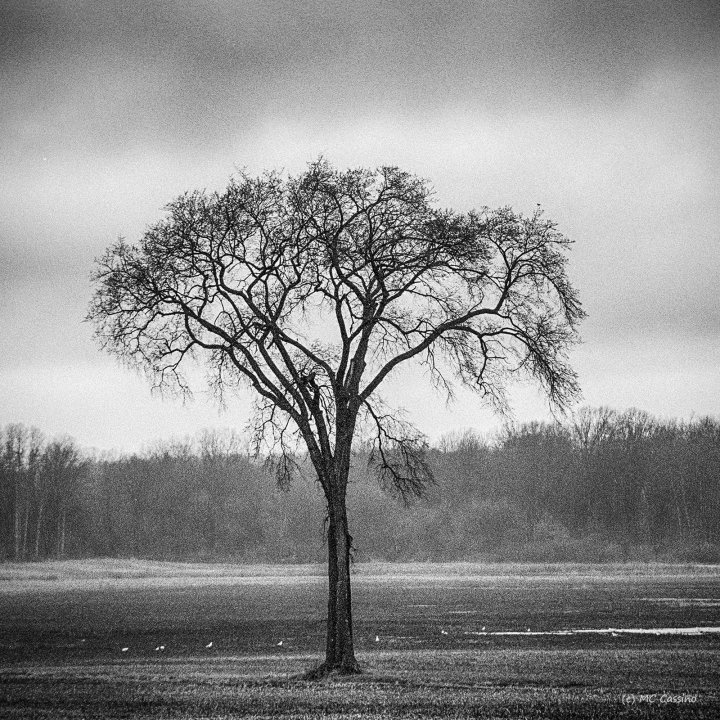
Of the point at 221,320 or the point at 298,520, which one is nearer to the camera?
the point at 221,320

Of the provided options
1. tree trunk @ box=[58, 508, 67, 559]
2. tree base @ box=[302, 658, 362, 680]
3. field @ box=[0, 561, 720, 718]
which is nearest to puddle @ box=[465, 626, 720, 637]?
field @ box=[0, 561, 720, 718]

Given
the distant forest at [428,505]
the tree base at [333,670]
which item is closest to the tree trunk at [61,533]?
the distant forest at [428,505]

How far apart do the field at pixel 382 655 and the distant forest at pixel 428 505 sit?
69.8 meters

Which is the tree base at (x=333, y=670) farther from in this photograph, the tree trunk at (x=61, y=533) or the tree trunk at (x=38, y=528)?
the tree trunk at (x=61, y=533)

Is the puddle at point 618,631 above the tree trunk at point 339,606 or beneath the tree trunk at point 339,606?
beneath

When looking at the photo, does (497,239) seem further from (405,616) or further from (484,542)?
(484,542)

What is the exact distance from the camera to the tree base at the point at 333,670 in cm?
1712

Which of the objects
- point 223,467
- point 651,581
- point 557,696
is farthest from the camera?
point 223,467

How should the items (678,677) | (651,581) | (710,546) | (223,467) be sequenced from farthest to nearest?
(223,467)
(710,546)
(651,581)
(678,677)

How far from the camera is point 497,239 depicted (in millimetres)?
19750

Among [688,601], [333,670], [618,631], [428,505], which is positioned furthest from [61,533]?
[333,670]

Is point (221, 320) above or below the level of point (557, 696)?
above

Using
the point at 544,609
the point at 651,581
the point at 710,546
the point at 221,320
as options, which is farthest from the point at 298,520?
the point at 221,320

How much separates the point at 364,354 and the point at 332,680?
288 inches
